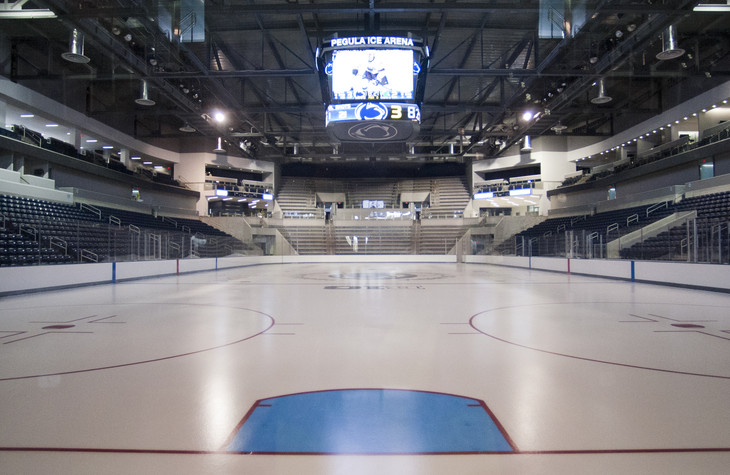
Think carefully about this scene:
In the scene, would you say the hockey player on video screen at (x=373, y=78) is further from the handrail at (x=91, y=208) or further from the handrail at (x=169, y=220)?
the handrail at (x=169, y=220)

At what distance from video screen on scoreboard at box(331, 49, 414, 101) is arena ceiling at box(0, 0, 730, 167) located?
1.05 metres

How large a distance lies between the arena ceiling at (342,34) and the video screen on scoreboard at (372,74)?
1.05m

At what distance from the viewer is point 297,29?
12.3 meters

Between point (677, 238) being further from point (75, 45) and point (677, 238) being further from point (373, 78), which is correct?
point (75, 45)

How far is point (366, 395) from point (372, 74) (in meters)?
8.88

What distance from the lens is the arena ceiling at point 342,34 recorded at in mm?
9398

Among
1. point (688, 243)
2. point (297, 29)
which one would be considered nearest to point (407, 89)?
point (297, 29)

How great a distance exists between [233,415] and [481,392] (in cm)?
152

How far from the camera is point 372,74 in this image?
954 centimetres

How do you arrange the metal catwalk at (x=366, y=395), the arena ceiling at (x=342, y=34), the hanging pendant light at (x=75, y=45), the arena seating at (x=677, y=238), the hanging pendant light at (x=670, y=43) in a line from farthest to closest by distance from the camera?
the hanging pendant light at (x=75, y=45) → the hanging pendant light at (x=670, y=43) → the arena ceiling at (x=342, y=34) → the arena seating at (x=677, y=238) → the metal catwalk at (x=366, y=395)

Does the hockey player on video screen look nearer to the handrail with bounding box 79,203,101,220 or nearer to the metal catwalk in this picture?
the metal catwalk

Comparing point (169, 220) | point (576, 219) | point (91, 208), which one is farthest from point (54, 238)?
point (576, 219)

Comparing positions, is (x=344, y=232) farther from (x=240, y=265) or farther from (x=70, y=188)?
(x=70, y=188)

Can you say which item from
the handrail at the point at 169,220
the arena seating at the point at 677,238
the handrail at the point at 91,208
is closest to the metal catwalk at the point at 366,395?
the arena seating at the point at 677,238
